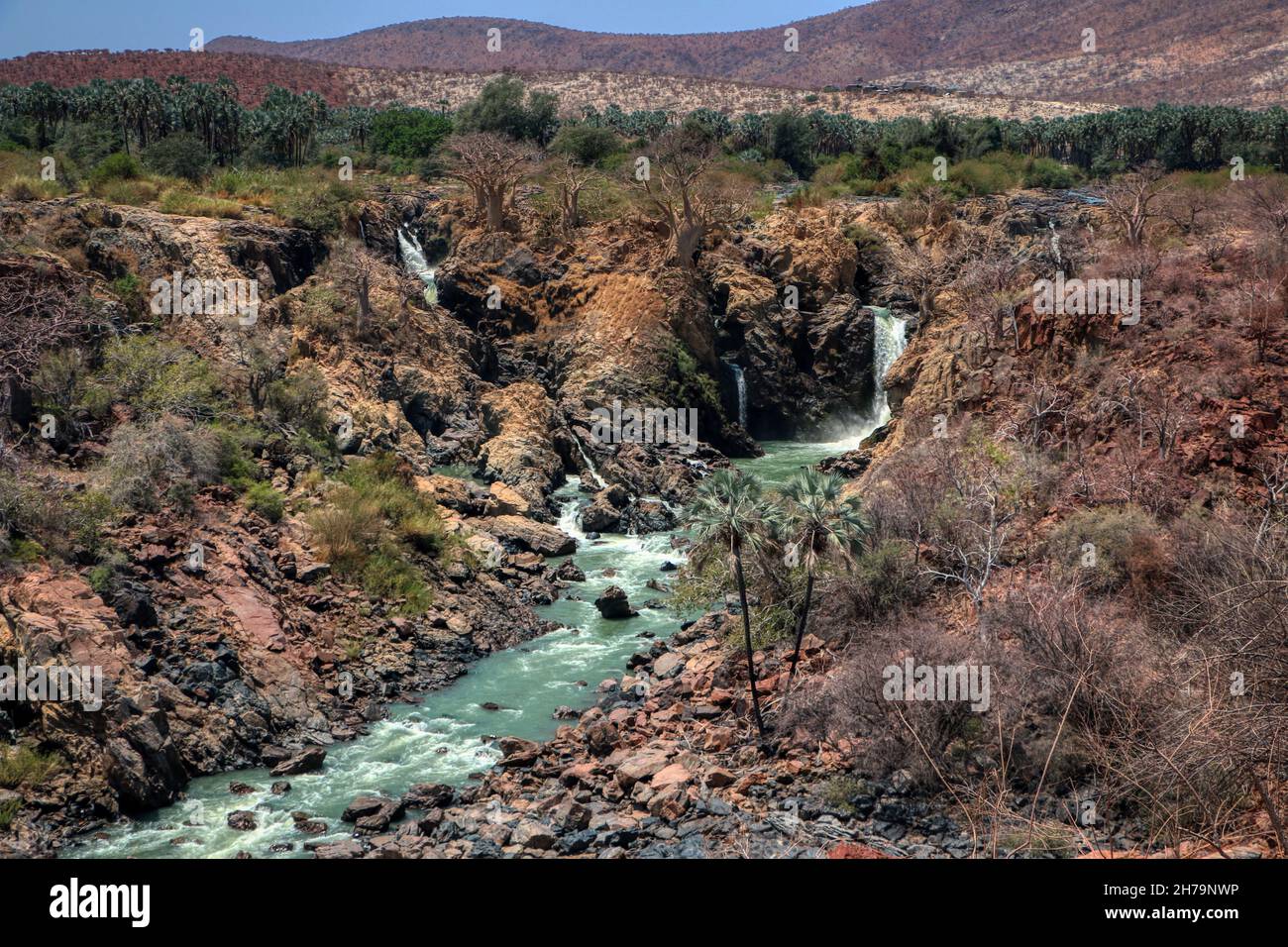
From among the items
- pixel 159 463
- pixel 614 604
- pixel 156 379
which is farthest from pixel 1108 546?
pixel 156 379

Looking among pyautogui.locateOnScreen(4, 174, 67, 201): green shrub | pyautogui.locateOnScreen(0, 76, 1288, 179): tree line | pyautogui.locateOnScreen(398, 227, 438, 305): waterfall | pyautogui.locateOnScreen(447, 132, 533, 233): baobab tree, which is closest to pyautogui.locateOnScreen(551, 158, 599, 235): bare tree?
pyautogui.locateOnScreen(447, 132, 533, 233): baobab tree

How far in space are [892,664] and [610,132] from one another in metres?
57.8

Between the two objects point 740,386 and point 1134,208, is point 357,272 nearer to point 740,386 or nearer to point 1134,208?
point 740,386

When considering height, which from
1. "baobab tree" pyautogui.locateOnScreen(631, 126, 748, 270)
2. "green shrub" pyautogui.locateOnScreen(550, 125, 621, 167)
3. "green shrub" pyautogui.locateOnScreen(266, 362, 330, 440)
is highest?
"green shrub" pyautogui.locateOnScreen(550, 125, 621, 167)

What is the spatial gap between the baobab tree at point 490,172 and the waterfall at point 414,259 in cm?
386

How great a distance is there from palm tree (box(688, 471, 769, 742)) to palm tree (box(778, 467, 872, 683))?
70cm

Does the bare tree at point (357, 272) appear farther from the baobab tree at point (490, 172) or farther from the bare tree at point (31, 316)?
the bare tree at point (31, 316)

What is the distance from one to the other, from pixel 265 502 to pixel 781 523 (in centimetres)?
1551

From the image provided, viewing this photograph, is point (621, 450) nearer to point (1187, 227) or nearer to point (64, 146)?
point (1187, 227)

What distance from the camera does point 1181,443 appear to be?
89.1ft

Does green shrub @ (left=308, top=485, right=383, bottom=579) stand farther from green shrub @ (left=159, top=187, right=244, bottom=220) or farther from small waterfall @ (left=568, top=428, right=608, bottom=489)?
green shrub @ (left=159, top=187, right=244, bottom=220)

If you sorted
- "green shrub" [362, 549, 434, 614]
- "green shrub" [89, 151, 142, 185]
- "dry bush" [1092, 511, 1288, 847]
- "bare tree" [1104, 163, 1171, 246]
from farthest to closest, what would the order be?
"green shrub" [89, 151, 142, 185] < "bare tree" [1104, 163, 1171, 246] < "green shrub" [362, 549, 434, 614] < "dry bush" [1092, 511, 1288, 847]

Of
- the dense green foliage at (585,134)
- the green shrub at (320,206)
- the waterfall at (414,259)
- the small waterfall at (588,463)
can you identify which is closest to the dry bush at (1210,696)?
the small waterfall at (588,463)

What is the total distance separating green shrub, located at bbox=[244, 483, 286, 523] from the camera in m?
30.3
